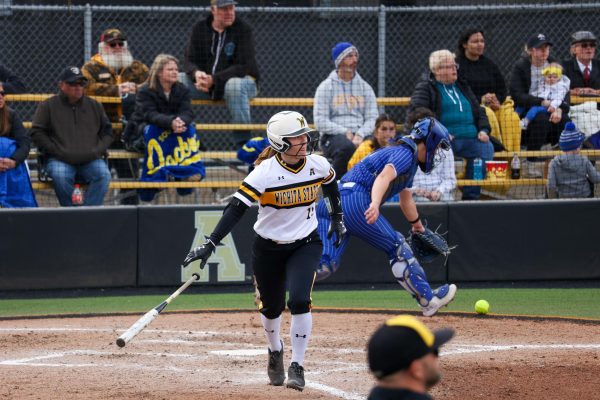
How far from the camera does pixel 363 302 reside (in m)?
11.4

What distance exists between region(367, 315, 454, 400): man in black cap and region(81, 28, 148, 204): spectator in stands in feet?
31.4

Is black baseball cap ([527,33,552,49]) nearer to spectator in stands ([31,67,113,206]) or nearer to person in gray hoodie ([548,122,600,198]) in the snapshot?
person in gray hoodie ([548,122,600,198])

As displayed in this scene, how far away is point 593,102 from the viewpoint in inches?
531

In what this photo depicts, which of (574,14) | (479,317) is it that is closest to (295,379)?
(479,317)

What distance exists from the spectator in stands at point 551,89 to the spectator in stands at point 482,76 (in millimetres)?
461

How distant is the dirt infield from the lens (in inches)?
281

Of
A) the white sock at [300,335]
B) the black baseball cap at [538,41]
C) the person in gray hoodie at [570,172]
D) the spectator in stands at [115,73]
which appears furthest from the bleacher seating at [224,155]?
the white sock at [300,335]

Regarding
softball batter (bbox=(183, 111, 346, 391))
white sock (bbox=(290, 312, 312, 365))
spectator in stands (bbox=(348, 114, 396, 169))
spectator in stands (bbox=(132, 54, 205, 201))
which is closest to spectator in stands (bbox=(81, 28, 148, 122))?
spectator in stands (bbox=(132, 54, 205, 201))

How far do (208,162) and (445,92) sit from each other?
10.6 feet

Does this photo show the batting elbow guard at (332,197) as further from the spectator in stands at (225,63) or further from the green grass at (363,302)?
the spectator in stands at (225,63)

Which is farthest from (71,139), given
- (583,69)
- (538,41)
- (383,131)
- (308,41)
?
(583,69)

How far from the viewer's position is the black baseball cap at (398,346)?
3.38 metres

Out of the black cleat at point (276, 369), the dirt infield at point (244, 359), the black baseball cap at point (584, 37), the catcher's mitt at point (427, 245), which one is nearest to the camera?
the dirt infield at point (244, 359)

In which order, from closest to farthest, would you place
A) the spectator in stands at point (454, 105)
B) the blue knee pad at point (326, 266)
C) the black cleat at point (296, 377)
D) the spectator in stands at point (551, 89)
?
the black cleat at point (296, 377)
the blue knee pad at point (326, 266)
the spectator in stands at point (454, 105)
the spectator in stands at point (551, 89)
